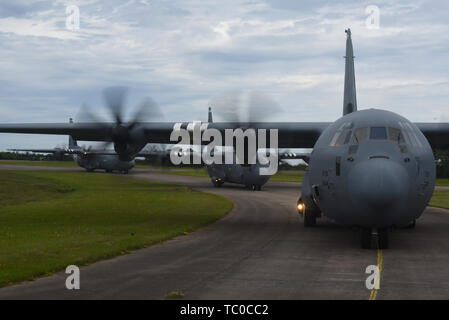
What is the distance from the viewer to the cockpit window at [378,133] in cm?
1431

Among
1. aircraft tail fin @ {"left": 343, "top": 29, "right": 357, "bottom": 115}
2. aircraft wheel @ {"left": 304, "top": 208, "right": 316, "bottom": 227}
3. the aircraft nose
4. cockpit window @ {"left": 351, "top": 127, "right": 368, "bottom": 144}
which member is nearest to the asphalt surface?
the aircraft nose

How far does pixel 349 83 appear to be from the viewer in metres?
24.2

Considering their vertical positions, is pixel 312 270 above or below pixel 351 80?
below

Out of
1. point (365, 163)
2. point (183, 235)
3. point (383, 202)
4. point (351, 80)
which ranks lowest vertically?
point (183, 235)

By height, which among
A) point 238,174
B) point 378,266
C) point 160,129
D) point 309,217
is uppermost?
point 160,129

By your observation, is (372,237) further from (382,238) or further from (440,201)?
(440,201)

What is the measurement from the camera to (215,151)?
2188 inches

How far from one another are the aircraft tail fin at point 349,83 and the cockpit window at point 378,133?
29.7ft

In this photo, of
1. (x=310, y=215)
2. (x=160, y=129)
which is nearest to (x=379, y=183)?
(x=310, y=215)

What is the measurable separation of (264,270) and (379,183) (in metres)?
3.50

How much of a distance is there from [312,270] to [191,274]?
2.53m

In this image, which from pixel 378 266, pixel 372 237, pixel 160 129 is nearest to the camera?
pixel 378 266

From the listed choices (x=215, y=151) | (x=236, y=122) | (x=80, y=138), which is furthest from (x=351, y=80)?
(x=215, y=151)
